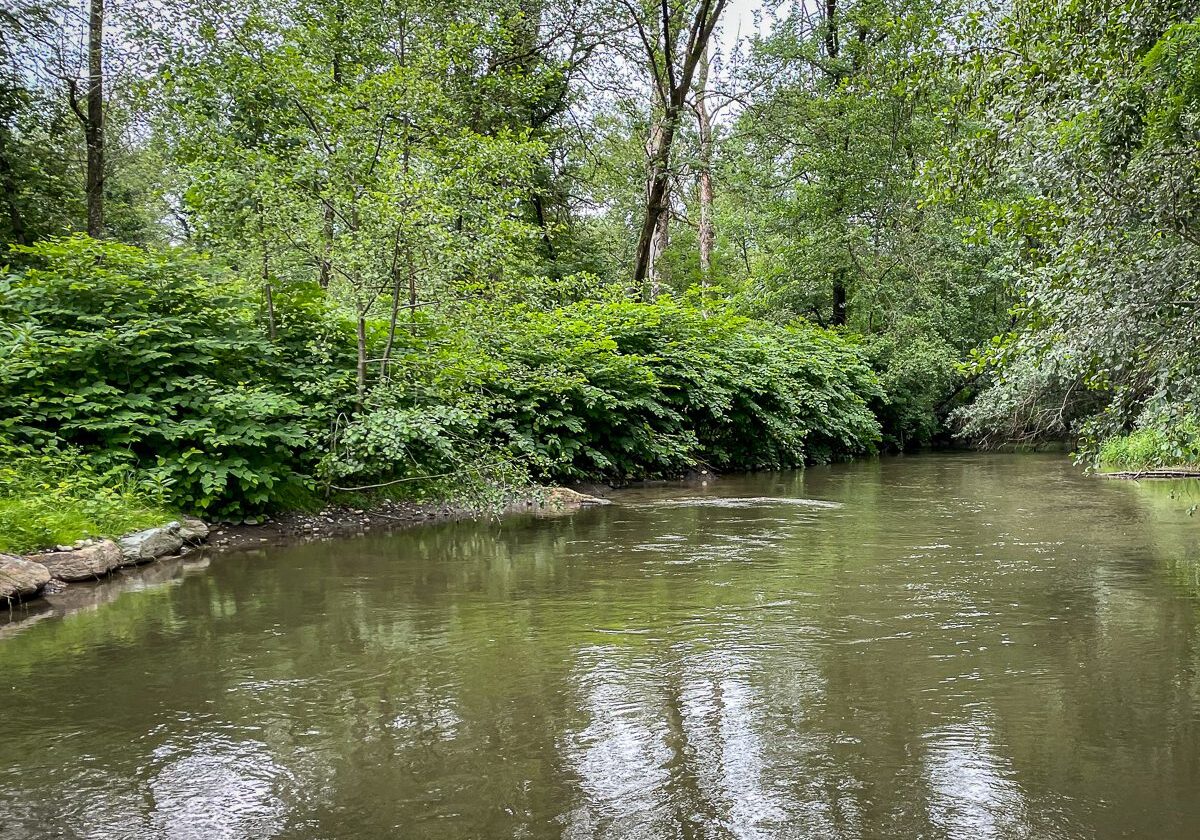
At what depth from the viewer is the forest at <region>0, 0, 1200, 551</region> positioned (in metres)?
6.80

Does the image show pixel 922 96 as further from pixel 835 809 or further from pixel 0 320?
pixel 0 320

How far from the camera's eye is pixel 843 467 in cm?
2122

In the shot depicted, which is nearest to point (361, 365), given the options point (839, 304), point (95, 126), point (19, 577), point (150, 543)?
point (150, 543)

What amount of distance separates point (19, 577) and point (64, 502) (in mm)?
1388

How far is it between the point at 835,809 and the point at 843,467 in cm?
1835

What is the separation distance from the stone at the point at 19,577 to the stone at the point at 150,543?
3.58ft

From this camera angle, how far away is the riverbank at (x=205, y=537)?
24.5 ft

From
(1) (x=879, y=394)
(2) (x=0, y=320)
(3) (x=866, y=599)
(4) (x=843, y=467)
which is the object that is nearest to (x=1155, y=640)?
(3) (x=866, y=599)

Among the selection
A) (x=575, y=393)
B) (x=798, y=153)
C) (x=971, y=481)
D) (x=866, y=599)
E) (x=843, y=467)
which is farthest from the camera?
(x=798, y=153)

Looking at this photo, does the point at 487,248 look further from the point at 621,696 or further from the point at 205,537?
the point at 621,696

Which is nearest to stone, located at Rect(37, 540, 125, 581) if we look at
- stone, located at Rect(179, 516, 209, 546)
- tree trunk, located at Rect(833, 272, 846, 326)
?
stone, located at Rect(179, 516, 209, 546)

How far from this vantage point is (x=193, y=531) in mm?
9680

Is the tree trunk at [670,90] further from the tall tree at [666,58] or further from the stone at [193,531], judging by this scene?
the stone at [193,531]

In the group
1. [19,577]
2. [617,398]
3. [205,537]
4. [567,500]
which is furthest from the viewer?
[617,398]
